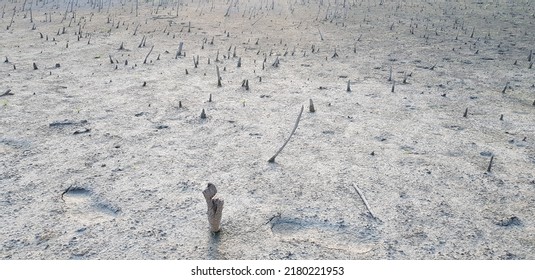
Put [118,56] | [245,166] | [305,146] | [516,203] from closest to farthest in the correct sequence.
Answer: [516,203]
[245,166]
[305,146]
[118,56]

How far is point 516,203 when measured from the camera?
11.8 feet

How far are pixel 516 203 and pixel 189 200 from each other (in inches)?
103

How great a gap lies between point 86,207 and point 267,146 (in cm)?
179

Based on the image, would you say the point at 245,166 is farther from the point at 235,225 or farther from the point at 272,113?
the point at 272,113

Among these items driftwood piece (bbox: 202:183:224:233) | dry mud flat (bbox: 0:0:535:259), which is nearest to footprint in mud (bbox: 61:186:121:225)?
dry mud flat (bbox: 0:0:535:259)

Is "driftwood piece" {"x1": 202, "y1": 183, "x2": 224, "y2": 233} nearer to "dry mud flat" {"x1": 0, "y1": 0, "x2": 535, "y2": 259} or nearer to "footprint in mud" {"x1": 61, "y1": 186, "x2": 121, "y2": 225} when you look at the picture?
"dry mud flat" {"x1": 0, "y1": 0, "x2": 535, "y2": 259}

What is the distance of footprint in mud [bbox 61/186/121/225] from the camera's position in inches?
133

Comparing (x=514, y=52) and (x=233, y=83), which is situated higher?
(x=514, y=52)

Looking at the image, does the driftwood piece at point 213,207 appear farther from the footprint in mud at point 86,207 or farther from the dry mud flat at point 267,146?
the footprint in mud at point 86,207

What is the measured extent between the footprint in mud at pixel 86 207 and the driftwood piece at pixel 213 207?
2.71 ft

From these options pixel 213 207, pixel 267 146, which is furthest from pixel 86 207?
pixel 267 146
